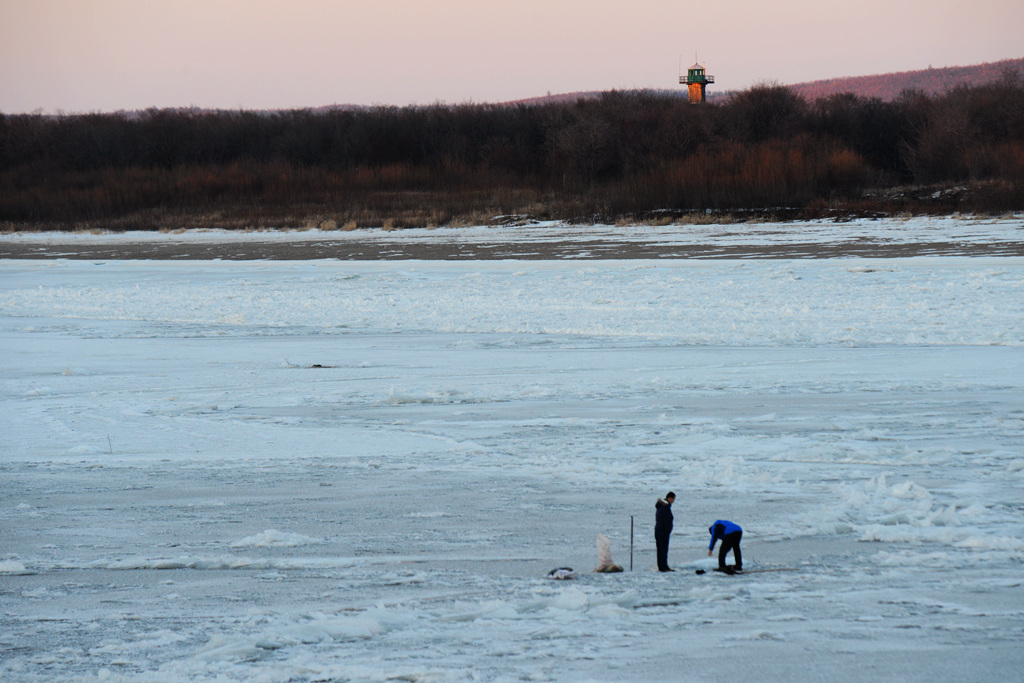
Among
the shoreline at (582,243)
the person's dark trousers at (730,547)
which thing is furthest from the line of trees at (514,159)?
the person's dark trousers at (730,547)

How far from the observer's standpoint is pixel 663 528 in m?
5.22

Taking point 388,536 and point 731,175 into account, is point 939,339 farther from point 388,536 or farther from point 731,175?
point 731,175

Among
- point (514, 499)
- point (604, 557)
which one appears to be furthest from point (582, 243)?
point (604, 557)

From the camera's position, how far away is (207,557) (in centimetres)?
574

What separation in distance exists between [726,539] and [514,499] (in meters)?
1.92

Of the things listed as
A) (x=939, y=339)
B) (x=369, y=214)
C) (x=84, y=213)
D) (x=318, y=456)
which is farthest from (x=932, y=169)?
(x=318, y=456)

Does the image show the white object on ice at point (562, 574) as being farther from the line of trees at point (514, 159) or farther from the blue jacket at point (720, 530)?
the line of trees at point (514, 159)

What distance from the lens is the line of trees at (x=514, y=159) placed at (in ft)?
139

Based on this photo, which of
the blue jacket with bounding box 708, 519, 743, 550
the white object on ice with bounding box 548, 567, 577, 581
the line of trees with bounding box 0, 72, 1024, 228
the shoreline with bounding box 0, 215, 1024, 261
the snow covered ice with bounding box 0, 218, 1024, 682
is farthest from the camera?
the line of trees with bounding box 0, 72, 1024, 228

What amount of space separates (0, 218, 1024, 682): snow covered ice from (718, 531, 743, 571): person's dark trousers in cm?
12

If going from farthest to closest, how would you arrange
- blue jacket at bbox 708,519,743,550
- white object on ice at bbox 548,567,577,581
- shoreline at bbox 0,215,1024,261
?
shoreline at bbox 0,215,1024,261 < white object on ice at bbox 548,567,577,581 < blue jacket at bbox 708,519,743,550

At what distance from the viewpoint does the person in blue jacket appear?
5.19 m

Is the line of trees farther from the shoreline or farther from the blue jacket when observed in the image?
the blue jacket

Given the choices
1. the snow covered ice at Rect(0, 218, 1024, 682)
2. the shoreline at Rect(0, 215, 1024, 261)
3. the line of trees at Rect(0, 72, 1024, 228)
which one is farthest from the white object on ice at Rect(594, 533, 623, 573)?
the line of trees at Rect(0, 72, 1024, 228)
